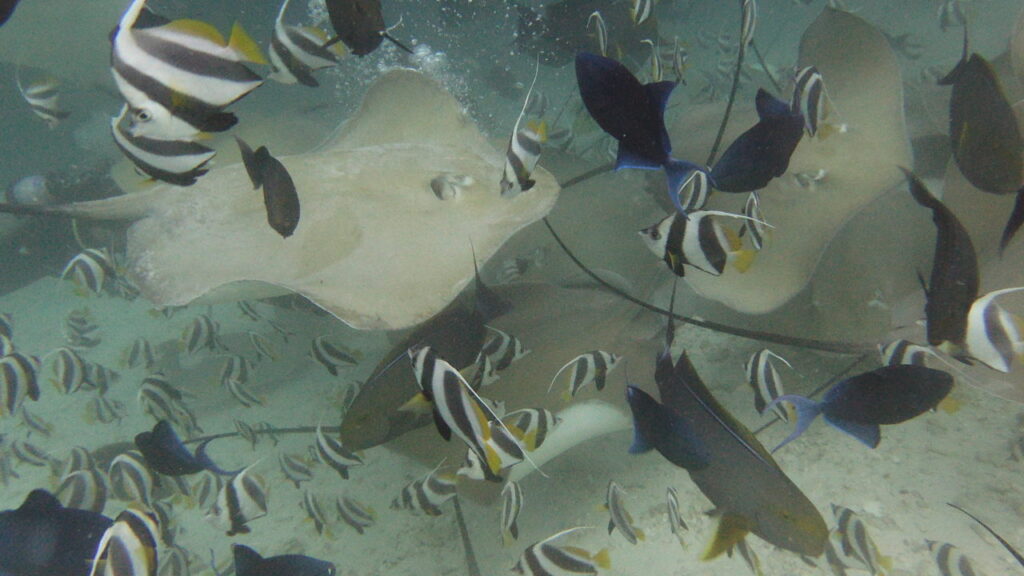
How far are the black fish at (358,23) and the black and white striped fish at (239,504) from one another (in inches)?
93.1

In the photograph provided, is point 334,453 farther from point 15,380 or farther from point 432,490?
point 15,380

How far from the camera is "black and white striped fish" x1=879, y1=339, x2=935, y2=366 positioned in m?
2.30

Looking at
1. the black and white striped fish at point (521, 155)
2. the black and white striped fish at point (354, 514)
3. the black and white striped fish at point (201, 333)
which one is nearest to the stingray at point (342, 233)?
the black and white striped fish at point (521, 155)

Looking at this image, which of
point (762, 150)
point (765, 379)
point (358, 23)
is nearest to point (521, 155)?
point (358, 23)

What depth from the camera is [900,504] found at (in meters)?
2.63

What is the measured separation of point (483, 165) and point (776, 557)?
3086 millimetres

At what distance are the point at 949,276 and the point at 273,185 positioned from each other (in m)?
2.68

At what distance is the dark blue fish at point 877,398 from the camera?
70.4 inches

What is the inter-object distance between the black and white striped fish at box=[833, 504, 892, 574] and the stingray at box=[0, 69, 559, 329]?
2.06 m

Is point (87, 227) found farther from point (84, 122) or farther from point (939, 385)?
point (84, 122)

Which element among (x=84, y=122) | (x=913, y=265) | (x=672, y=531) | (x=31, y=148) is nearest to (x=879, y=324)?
(x=913, y=265)

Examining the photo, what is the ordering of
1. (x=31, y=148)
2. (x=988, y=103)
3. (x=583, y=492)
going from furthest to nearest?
(x=31, y=148) < (x=583, y=492) < (x=988, y=103)

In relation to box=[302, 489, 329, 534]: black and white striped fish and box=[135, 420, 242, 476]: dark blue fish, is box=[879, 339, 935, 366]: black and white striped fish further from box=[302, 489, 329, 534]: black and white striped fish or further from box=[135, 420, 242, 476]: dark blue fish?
box=[135, 420, 242, 476]: dark blue fish

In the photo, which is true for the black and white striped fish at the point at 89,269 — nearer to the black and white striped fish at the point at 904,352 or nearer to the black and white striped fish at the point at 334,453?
the black and white striped fish at the point at 334,453
